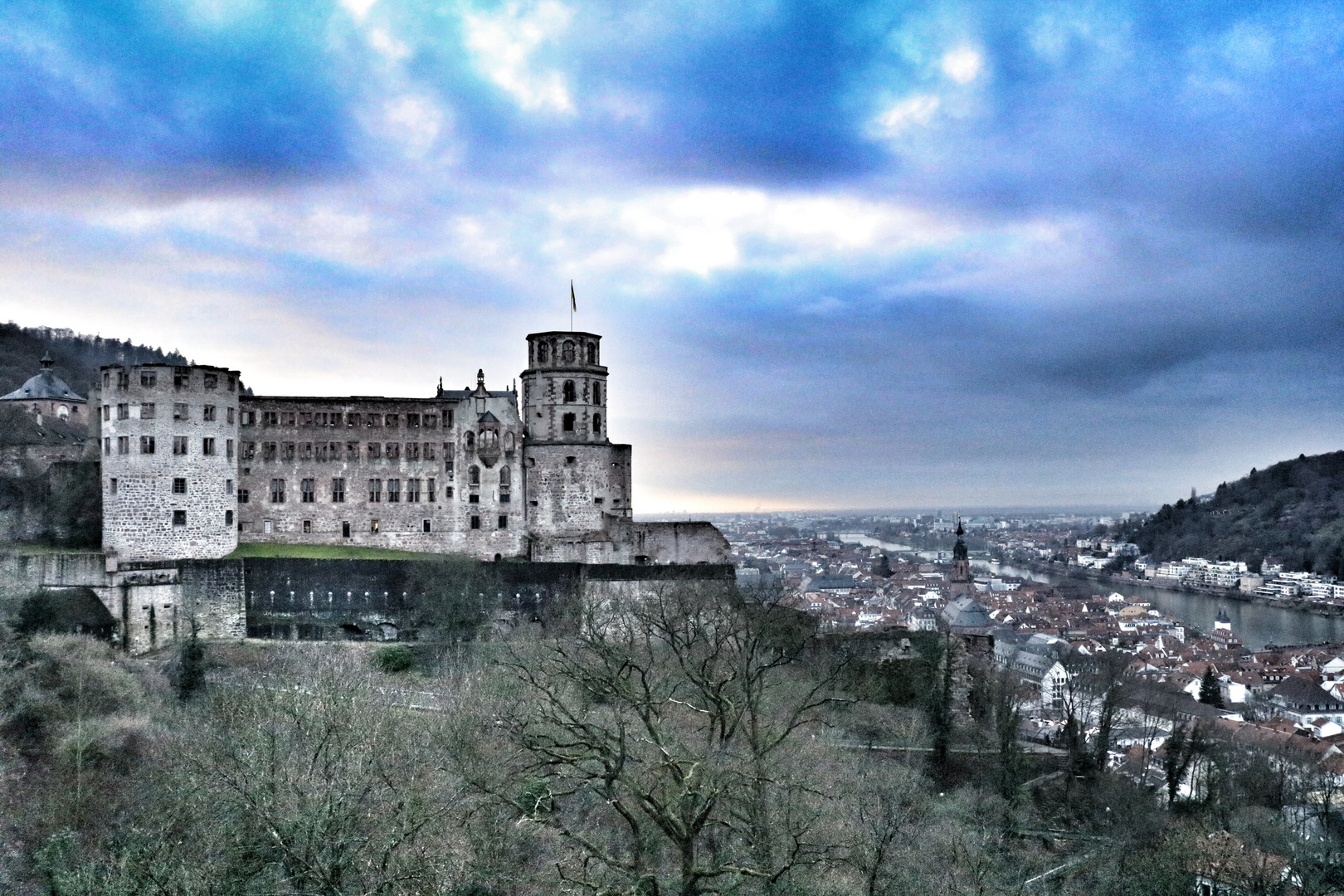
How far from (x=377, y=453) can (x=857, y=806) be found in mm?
32183

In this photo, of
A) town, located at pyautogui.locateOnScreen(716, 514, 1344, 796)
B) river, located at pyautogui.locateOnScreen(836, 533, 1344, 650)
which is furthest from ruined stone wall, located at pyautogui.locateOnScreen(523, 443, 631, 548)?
river, located at pyautogui.locateOnScreen(836, 533, 1344, 650)

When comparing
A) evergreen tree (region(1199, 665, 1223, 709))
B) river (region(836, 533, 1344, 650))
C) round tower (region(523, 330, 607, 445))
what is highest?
round tower (region(523, 330, 607, 445))

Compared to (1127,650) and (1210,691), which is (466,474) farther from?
(1127,650)

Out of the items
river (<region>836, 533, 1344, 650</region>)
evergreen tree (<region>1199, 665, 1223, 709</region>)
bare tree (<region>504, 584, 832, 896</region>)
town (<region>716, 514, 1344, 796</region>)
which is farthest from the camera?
river (<region>836, 533, 1344, 650</region>)

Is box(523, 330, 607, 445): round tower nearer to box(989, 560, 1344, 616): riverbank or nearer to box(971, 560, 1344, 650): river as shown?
box(971, 560, 1344, 650): river

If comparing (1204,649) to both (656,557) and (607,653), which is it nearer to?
(656,557)

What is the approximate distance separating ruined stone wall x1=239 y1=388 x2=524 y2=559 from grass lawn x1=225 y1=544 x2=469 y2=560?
936 mm

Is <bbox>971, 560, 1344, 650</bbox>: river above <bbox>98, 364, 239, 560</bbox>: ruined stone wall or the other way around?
the other way around

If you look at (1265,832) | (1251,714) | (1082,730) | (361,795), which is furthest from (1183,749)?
(361,795)

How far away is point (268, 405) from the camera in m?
55.2

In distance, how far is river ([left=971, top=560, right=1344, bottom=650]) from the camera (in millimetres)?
120312

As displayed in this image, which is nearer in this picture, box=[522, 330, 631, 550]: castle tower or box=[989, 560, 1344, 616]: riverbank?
box=[522, 330, 631, 550]: castle tower

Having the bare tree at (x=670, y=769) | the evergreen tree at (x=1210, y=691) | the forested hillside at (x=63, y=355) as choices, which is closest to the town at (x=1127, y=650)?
the evergreen tree at (x=1210, y=691)

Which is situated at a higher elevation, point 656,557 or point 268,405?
point 268,405
